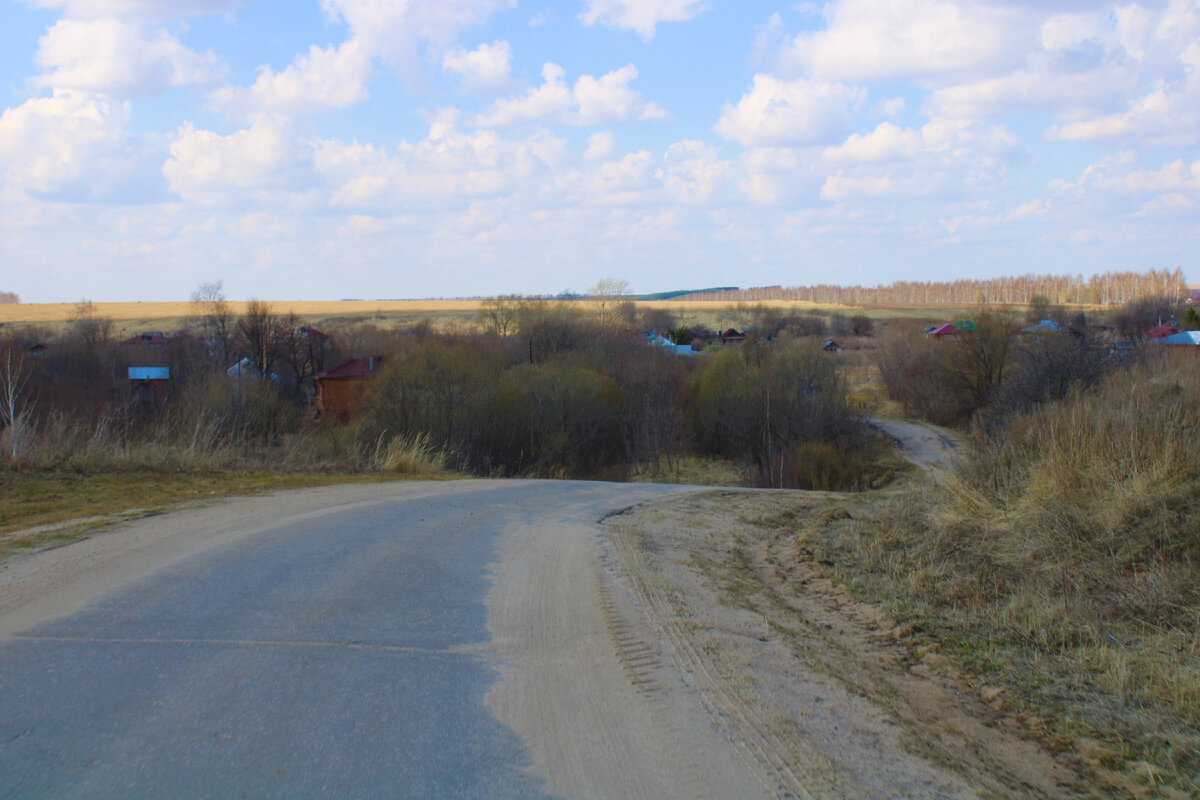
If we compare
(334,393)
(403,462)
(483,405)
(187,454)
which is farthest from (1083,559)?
(334,393)

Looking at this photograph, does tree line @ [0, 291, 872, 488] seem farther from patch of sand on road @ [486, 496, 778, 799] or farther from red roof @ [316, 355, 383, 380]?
patch of sand on road @ [486, 496, 778, 799]

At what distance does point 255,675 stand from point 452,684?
1.12 m

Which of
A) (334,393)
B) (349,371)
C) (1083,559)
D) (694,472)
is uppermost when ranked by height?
(349,371)

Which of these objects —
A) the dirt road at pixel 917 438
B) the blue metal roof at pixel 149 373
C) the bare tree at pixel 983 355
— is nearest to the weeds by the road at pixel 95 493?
the dirt road at pixel 917 438

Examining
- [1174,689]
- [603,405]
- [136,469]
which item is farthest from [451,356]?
[1174,689]

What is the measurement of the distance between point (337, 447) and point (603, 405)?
2337cm

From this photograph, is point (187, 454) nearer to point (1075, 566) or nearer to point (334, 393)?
point (1075, 566)

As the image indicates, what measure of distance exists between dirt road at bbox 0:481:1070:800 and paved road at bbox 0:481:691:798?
0.02 metres

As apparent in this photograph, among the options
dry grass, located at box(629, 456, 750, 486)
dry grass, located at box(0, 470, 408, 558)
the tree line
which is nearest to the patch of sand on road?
dry grass, located at box(0, 470, 408, 558)

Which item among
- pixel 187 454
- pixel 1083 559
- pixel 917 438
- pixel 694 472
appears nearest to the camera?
pixel 1083 559

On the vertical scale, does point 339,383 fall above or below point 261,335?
below

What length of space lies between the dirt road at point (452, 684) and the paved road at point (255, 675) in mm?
17

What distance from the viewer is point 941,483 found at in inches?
465

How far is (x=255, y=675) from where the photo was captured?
4734 millimetres
